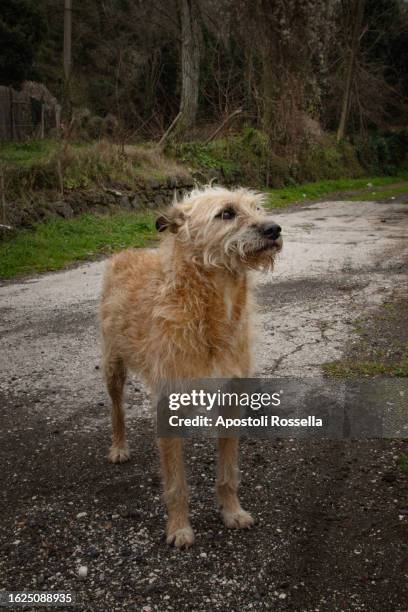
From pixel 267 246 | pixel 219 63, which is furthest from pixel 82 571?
pixel 219 63

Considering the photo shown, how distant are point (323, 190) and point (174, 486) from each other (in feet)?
71.7

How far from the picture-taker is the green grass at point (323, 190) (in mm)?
20464

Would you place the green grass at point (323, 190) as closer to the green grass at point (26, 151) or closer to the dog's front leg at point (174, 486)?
the green grass at point (26, 151)

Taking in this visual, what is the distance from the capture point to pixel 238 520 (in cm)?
334

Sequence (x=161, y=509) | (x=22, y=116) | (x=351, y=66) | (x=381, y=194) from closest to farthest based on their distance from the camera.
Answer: (x=161, y=509)
(x=22, y=116)
(x=381, y=194)
(x=351, y=66)

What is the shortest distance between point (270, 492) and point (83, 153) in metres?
12.6

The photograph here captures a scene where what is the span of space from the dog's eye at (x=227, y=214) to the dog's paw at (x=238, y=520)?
1700 mm

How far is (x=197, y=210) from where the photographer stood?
10.9 ft

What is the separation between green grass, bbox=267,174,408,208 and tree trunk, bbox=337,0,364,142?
3.91 m

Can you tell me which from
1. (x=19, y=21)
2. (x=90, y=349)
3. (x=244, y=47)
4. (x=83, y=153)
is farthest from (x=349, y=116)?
(x=90, y=349)

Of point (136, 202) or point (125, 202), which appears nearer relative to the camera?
point (125, 202)

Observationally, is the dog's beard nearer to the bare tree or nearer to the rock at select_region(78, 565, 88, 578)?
the rock at select_region(78, 565, 88, 578)

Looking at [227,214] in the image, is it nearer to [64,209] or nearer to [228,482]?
[228,482]

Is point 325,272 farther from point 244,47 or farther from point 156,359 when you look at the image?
point 244,47
